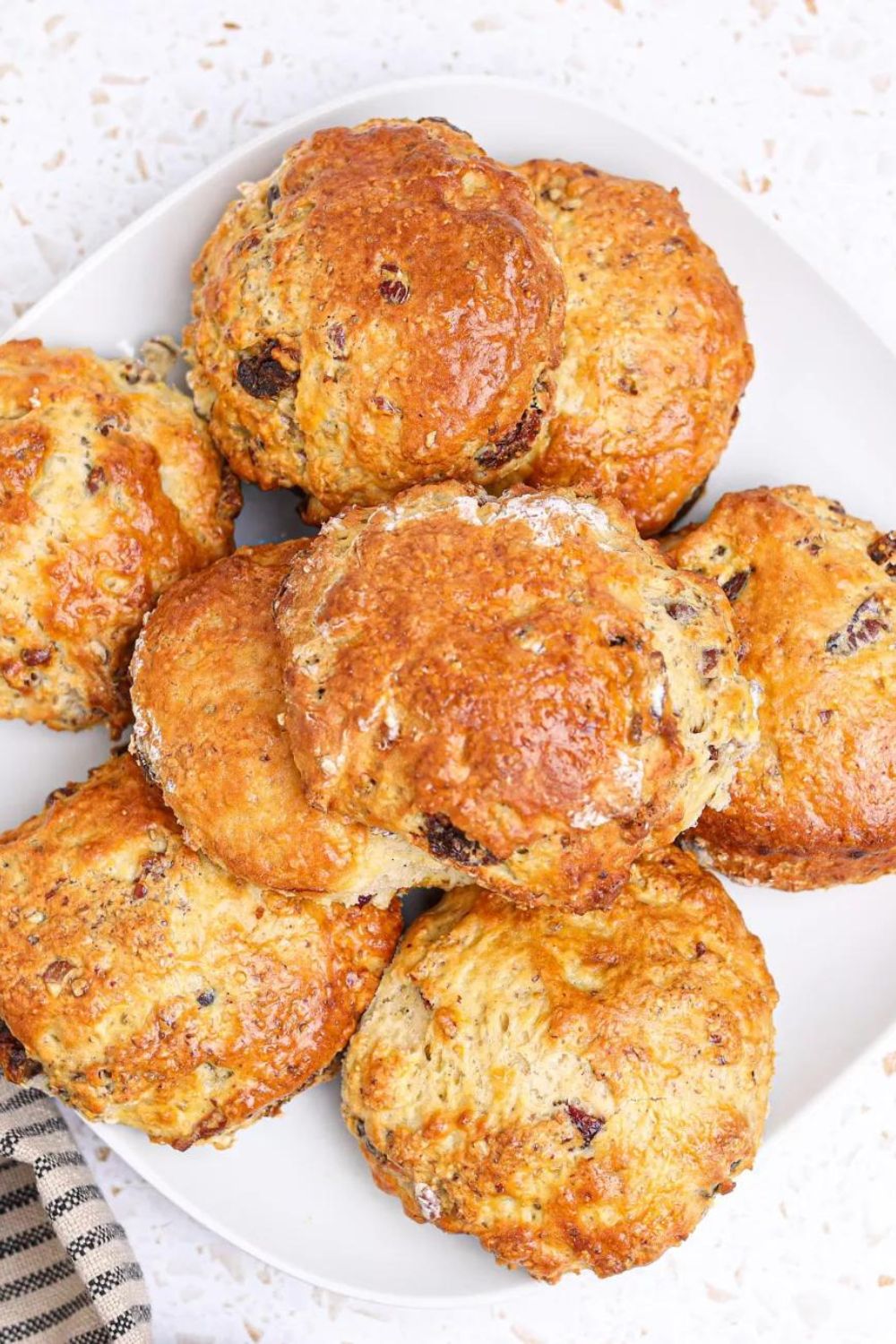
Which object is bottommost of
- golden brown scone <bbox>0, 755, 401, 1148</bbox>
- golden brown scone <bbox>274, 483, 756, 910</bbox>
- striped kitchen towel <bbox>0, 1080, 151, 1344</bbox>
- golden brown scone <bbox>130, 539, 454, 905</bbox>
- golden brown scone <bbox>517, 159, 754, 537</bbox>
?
striped kitchen towel <bbox>0, 1080, 151, 1344</bbox>

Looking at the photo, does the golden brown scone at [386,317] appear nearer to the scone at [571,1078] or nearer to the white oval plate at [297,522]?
the white oval plate at [297,522]

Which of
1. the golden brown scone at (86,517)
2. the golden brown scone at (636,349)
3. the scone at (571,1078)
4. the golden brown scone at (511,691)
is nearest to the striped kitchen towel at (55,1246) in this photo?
the scone at (571,1078)

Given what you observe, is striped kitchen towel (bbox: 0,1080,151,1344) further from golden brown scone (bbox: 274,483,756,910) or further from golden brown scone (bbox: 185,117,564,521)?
golden brown scone (bbox: 185,117,564,521)

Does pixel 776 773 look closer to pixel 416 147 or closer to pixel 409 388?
pixel 409 388

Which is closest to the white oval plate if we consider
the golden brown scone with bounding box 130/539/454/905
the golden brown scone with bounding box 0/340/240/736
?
the golden brown scone with bounding box 0/340/240/736

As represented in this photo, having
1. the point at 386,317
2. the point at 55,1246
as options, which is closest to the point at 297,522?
the point at 386,317

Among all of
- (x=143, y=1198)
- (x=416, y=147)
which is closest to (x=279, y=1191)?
(x=143, y=1198)

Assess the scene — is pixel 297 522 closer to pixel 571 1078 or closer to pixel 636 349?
pixel 636 349

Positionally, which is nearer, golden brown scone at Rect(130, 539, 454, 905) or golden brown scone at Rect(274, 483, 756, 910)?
golden brown scone at Rect(274, 483, 756, 910)
